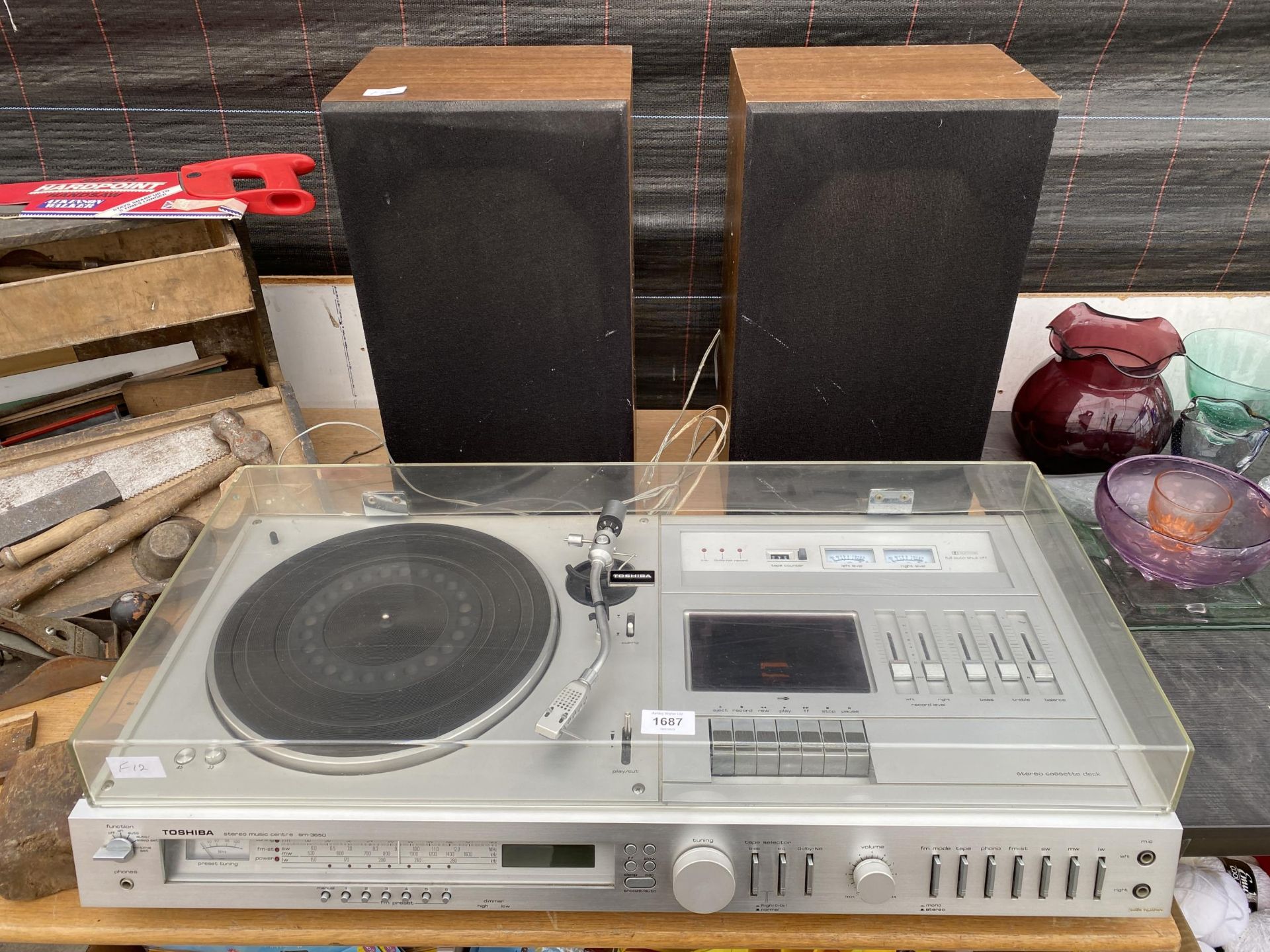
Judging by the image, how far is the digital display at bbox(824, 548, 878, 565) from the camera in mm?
874

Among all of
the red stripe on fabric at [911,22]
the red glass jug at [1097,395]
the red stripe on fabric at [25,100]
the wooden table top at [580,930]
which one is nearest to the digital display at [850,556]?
the wooden table top at [580,930]

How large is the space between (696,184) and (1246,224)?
0.82 metres

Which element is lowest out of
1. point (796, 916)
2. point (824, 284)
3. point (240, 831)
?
point (796, 916)

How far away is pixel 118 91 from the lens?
4.15 feet

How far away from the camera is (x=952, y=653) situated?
0.77 meters

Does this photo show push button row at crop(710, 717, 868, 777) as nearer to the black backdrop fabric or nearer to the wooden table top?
the wooden table top

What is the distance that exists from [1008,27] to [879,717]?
0.98 metres

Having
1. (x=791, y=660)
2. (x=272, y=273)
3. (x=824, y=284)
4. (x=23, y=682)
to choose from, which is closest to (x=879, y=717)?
(x=791, y=660)

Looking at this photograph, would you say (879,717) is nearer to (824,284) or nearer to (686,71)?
(824,284)

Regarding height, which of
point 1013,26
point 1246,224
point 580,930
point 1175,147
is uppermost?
Result: point 1013,26

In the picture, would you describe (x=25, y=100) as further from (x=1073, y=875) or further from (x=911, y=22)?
(x=1073, y=875)

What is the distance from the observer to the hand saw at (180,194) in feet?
3.49

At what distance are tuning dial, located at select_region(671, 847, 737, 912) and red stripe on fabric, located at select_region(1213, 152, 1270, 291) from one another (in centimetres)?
125

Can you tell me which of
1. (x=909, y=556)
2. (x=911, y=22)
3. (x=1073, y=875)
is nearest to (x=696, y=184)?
(x=911, y=22)
